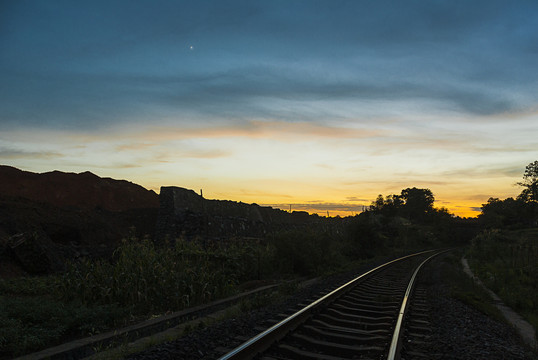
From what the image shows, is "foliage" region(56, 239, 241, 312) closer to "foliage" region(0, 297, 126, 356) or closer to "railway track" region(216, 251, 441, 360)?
"foliage" region(0, 297, 126, 356)

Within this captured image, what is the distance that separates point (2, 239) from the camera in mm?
13914

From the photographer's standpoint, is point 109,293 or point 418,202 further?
point 418,202

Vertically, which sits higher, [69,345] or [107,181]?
[107,181]

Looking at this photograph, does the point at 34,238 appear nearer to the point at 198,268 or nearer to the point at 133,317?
the point at 198,268

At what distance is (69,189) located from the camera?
36906 mm

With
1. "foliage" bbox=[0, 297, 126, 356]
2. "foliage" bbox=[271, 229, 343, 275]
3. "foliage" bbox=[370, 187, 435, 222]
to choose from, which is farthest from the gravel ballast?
"foliage" bbox=[370, 187, 435, 222]

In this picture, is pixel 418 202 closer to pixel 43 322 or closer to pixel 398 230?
pixel 398 230

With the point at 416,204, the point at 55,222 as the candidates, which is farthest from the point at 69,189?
the point at 416,204

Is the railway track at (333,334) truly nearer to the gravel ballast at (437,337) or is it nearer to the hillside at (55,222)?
the gravel ballast at (437,337)

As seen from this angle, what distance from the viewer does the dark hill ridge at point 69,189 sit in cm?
3591

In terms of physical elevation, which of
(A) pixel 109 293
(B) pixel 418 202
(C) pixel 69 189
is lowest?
(A) pixel 109 293

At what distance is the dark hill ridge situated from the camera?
35906 mm

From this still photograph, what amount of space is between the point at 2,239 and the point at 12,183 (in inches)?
1058

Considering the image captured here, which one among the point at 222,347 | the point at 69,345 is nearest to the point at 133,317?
the point at 69,345
